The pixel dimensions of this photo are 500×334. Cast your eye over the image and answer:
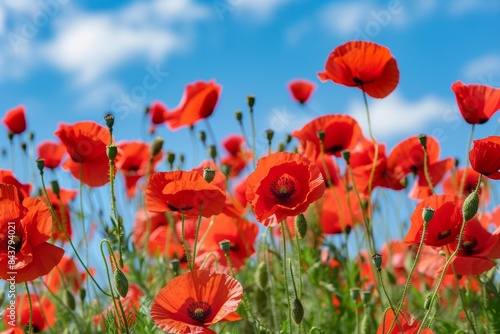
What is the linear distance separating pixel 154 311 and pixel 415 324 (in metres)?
0.64

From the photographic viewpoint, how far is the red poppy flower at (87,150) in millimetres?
2137

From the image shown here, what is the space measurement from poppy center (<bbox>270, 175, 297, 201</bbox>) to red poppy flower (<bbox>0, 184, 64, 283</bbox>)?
534 millimetres

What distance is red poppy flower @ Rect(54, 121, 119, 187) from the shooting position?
2.14 metres

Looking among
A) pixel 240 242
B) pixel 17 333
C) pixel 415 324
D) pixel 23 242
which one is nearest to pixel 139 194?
pixel 240 242

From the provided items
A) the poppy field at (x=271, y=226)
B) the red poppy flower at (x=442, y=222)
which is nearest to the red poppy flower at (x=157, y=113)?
the poppy field at (x=271, y=226)

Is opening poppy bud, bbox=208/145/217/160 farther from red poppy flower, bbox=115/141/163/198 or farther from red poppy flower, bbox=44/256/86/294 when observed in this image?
red poppy flower, bbox=44/256/86/294

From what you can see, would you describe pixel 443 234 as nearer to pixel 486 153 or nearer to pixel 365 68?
pixel 486 153

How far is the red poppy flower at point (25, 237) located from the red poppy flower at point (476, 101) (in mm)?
1216

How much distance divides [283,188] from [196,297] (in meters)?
0.32

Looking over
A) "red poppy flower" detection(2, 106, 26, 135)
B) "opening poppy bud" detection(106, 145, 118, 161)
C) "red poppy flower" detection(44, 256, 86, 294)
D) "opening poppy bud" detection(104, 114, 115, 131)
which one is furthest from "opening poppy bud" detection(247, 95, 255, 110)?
"red poppy flower" detection(44, 256, 86, 294)

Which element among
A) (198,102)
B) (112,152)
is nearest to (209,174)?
(112,152)

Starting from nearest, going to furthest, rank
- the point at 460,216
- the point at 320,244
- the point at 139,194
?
the point at 460,216 → the point at 320,244 → the point at 139,194

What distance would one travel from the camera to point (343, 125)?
2520 mm

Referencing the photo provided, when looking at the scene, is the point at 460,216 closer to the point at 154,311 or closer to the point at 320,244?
the point at 154,311
